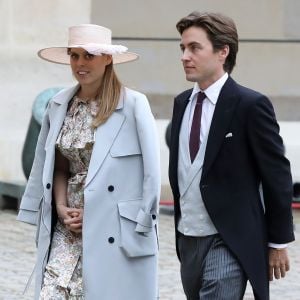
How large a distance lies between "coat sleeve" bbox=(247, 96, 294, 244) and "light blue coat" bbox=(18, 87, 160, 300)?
0.66 metres

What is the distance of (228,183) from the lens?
4723 millimetres

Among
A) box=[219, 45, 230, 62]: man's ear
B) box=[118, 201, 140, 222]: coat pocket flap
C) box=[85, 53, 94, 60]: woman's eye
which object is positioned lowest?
box=[118, 201, 140, 222]: coat pocket flap

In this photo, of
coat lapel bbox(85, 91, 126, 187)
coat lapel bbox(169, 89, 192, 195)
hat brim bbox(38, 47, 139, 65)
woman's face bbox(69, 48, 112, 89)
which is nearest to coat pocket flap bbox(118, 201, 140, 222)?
coat lapel bbox(85, 91, 126, 187)

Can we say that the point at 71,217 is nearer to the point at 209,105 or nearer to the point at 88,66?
the point at 88,66

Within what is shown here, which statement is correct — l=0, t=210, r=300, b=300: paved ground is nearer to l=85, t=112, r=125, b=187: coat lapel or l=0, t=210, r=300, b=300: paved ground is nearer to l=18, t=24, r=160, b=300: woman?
l=18, t=24, r=160, b=300: woman

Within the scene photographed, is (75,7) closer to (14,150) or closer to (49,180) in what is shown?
(14,150)

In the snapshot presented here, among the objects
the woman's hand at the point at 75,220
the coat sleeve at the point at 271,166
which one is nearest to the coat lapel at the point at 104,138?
the woman's hand at the point at 75,220

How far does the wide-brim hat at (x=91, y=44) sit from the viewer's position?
530cm

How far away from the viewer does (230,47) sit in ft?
15.9

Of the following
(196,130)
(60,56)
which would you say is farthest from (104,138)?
(60,56)

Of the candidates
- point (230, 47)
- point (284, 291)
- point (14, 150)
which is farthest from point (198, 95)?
point (14, 150)

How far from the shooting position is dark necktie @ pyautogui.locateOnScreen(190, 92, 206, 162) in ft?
15.8

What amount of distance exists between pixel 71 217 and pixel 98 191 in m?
0.19

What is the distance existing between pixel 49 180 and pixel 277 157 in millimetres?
1173
